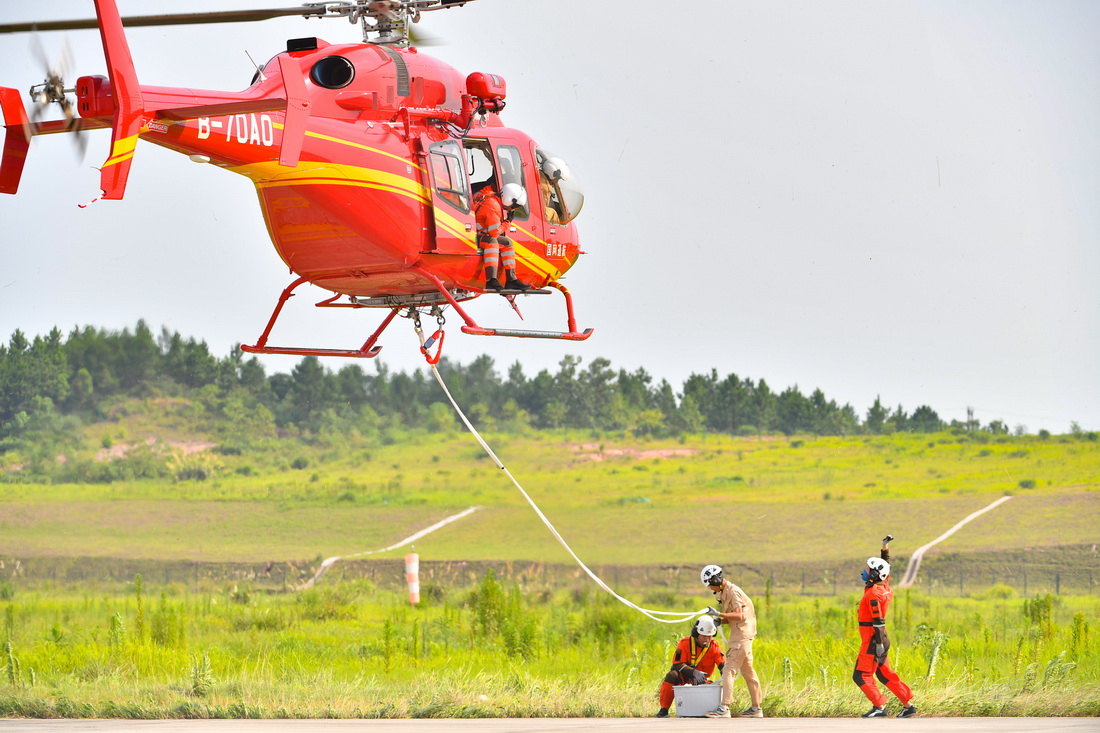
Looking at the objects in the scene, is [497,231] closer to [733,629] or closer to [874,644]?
[733,629]

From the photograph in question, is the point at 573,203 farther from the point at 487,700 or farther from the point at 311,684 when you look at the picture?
the point at 311,684

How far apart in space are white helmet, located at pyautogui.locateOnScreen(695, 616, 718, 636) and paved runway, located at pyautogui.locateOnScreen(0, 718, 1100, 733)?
80 centimetres

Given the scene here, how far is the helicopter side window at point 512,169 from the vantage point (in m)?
15.0

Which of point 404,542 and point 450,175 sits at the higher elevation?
point 450,175

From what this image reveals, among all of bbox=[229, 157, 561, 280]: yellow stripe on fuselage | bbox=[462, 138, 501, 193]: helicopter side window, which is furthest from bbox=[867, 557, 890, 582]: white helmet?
bbox=[462, 138, 501, 193]: helicopter side window

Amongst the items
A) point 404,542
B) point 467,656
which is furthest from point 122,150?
point 404,542

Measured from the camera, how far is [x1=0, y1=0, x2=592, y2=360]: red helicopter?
38.3ft

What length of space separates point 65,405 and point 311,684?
21.6 meters

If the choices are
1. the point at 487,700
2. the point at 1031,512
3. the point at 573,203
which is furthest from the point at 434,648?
the point at 1031,512

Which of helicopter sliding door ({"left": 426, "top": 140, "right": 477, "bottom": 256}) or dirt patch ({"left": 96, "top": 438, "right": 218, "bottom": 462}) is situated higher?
helicopter sliding door ({"left": 426, "top": 140, "right": 477, "bottom": 256})

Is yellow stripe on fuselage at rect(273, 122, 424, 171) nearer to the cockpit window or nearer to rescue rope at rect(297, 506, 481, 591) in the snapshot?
the cockpit window

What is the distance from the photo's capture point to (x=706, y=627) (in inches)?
526

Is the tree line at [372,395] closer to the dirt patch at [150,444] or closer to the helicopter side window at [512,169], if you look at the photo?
the dirt patch at [150,444]

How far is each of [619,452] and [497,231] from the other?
29.0m
